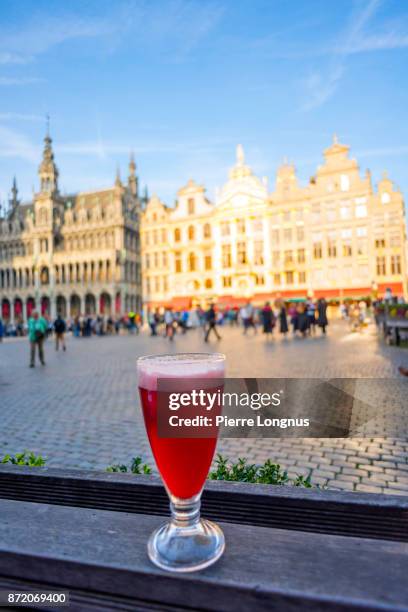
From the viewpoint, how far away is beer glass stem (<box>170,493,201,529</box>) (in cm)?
84

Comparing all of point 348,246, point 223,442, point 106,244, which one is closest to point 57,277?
point 106,244

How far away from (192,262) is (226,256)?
4.14m

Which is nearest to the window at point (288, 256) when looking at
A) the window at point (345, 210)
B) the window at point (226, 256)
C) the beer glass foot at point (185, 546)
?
the window at point (226, 256)

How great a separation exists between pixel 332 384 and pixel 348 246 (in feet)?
131

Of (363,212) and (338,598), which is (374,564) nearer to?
(338,598)

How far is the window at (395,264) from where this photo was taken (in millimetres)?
37250

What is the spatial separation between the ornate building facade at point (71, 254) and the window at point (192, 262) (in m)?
8.57

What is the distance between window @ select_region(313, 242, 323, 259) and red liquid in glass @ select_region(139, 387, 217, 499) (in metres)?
41.5

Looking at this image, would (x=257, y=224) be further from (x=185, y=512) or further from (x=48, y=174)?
(x=185, y=512)

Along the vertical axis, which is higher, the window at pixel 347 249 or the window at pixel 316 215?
the window at pixel 316 215

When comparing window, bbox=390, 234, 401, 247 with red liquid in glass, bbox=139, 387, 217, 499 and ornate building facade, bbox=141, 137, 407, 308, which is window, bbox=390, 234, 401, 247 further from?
red liquid in glass, bbox=139, 387, 217, 499

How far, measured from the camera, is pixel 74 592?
755 millimetres

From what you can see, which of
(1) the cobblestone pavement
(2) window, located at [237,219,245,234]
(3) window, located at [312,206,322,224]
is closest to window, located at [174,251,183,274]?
(2) window, located at [237,219,245,234]

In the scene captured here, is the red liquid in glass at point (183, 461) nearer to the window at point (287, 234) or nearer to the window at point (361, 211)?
the window at point (361, 211)
